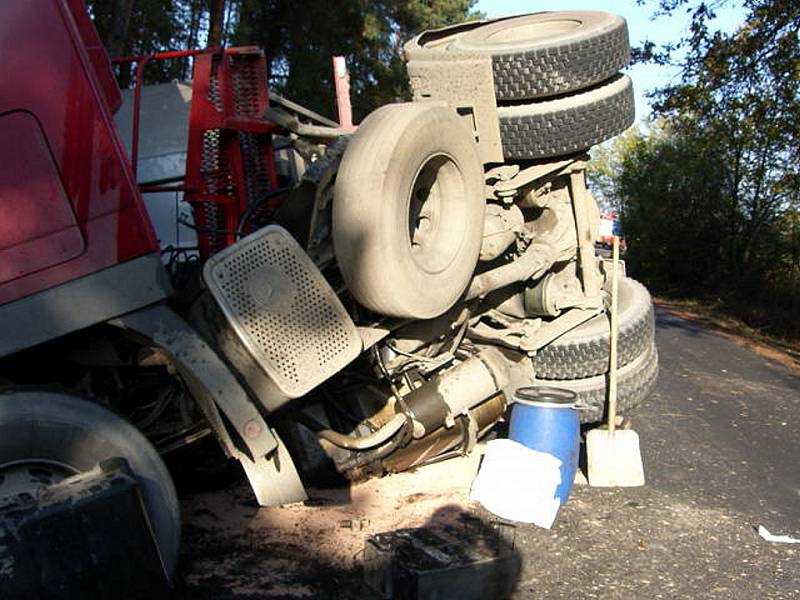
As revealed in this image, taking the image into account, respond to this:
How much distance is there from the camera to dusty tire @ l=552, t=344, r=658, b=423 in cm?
514

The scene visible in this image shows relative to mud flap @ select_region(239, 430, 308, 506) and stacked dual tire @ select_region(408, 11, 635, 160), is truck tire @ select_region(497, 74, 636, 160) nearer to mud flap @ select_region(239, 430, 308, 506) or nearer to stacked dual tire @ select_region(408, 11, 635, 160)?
stacked dual tire @ select_region(408, 11, 635, 160)

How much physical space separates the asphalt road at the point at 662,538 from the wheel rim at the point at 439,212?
138 cm

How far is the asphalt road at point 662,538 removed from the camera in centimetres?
366

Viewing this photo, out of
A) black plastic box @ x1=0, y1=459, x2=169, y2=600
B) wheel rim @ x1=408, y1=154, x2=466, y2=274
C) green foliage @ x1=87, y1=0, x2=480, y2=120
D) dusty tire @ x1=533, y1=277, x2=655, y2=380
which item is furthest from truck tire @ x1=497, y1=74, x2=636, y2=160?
green foliage @ x1=87, y1=0, x2=480, y2=120

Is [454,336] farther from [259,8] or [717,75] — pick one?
[259,8]

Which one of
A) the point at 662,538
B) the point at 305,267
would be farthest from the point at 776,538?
the point at 305,267

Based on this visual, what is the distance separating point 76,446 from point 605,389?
9.99 ft

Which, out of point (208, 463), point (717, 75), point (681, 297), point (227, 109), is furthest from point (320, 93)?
point (208, 463)

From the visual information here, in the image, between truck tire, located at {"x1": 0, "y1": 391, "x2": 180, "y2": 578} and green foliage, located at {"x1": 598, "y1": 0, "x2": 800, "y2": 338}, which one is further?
green foliage, located at {"x1": 598, "y1": 0, "x2": 800, "y2": 338}

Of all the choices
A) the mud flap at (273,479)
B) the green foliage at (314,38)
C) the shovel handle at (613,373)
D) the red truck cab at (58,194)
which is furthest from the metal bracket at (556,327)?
the green foliage at (314,38)

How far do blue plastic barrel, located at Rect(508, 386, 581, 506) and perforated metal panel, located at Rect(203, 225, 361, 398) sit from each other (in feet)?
4.23

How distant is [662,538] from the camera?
426 cm

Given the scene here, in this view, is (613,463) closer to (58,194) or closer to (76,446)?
(76,446)

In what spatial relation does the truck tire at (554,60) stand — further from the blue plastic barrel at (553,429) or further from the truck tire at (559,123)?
the blue plastic barrel at (553,429)
